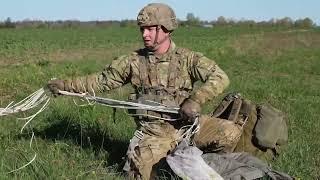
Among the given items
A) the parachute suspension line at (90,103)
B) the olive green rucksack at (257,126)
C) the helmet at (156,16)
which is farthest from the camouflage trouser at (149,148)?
the helmet at (156,16)

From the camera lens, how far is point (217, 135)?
5.30 metres

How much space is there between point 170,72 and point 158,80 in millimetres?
132

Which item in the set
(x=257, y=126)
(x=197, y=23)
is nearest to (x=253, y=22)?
(x=197, y=23)

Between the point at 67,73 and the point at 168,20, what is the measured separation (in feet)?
32.2

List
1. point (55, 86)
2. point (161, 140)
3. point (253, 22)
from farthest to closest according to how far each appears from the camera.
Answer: point (253, 22) < point (55, 86) < point (161, 140)

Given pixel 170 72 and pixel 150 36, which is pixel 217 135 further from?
pixel 150 36

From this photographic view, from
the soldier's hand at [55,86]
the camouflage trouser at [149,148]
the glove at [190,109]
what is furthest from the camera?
the soldier's hand at [55,86]

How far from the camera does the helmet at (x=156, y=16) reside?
5.27 metres

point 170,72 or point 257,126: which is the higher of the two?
point 170,72

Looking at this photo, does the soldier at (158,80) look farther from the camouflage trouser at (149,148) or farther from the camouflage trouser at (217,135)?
the camouflage trouser at (217,135)

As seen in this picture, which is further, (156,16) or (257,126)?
(257,126)

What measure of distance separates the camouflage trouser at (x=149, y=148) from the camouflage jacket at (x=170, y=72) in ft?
0.99

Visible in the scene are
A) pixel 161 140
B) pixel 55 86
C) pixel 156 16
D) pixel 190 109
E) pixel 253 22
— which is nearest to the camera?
pixel 190 109

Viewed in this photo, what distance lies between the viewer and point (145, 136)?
5.48 metres
